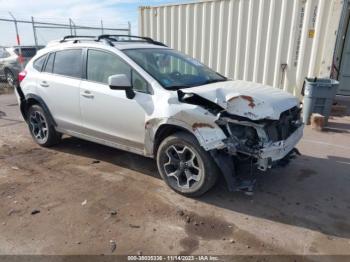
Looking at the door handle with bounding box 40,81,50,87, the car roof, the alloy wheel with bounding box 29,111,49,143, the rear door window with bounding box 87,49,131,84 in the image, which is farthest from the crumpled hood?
the alloy wheel with bounding box 29,111,49,143

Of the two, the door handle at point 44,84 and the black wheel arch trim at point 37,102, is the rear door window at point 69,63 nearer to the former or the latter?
the door handle at point 44,84

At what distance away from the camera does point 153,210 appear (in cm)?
347

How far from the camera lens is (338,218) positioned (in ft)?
10.9

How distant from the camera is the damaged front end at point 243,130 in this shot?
326 cm

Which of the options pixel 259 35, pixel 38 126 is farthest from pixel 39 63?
pixel 259 35

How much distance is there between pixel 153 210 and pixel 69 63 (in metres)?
2.70

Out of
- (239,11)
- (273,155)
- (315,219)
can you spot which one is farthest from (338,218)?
(239,11)

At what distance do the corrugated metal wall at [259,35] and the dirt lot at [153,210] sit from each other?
9.92 feet

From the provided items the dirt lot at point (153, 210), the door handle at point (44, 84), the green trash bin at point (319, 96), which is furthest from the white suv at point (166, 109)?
the green trash bin at point (319, 96)

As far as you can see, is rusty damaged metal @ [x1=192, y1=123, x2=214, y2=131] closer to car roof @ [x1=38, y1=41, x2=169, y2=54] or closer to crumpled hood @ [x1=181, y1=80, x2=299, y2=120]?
crumpled hood @ [x1=181, y1=80, x2=299, y2=120]

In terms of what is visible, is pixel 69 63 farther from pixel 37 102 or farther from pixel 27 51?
pixel 27 51

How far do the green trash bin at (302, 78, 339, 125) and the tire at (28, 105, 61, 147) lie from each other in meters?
5.11

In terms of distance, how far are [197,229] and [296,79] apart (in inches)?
221

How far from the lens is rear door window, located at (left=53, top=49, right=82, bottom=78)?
455 cm
